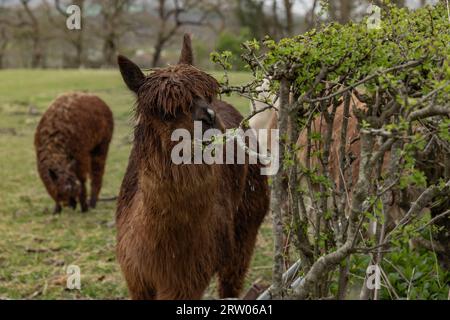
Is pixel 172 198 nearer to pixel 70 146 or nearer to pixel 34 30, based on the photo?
pixel 70 146

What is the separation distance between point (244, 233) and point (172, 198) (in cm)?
161

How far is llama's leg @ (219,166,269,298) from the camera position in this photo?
187 inches

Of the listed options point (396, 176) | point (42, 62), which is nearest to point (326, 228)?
point (396, 176)

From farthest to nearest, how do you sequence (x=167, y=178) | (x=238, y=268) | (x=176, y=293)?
(x=238, y=268)
(x=176, y=293)
(x=167, y=178)

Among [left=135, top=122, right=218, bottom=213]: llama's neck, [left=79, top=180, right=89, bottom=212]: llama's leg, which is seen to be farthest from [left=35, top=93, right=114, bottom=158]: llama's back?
[left=135, top=122, right=218, bottom=213]: llama's neck

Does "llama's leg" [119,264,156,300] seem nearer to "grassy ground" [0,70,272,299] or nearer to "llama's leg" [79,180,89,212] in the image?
"grassy ground" [0,70,272,299]

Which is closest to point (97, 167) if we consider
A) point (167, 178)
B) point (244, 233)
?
point (244, 233)

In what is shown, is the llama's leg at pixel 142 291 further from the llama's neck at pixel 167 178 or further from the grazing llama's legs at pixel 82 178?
the grazing llama's legs at pixel 82 178

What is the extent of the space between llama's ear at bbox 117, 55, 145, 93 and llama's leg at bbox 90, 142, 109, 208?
6.42 m

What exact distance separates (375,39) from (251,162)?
2.28 metres

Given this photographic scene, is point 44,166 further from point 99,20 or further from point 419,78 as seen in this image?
point 99,20

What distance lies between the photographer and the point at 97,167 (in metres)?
9.69

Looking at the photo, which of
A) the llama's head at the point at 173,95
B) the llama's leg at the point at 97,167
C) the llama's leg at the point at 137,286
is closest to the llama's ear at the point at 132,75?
the llama's head at the point at 173,95
